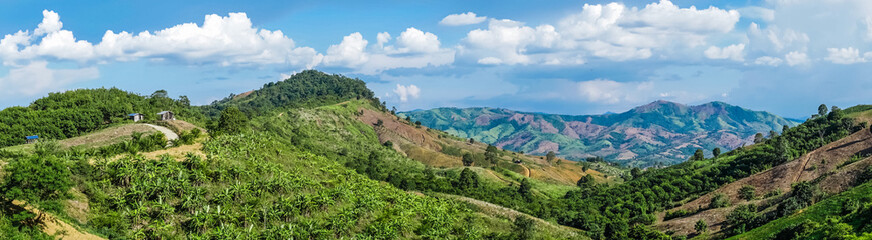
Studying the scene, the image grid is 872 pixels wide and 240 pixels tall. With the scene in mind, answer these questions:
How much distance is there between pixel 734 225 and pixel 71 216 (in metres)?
82.4

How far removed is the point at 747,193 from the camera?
102 metres

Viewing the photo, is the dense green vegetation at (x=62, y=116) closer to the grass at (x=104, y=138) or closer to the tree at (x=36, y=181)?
the grass at (x=104, y=138)

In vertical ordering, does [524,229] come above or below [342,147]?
below

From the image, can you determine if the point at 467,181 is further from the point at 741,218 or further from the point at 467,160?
the point at 741,218

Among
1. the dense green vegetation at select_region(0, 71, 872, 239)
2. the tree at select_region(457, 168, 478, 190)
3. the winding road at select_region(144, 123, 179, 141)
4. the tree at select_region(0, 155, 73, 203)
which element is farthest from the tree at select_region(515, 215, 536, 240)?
the winding road at select_region(144, 123, 179, 141)

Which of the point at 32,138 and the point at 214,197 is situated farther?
the point at 32,138

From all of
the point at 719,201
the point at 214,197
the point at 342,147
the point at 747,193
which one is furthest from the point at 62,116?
the point at 747,193

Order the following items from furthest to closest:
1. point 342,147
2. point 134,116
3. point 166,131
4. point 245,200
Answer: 1. point 342,147
2. point 134,116
3. point 166,131
4. point 245,200

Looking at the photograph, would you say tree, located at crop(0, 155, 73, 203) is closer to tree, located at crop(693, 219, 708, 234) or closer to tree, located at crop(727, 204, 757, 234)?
tree, located at crop(727, 204, 757, 234)

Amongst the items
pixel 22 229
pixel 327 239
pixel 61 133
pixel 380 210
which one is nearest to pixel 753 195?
pixel 380 210

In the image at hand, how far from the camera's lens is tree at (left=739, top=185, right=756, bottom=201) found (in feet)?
333

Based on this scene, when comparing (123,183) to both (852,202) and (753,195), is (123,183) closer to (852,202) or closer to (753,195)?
(852,202)

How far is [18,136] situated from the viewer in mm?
88750

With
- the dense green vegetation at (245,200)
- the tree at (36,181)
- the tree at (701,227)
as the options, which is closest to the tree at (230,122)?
the dense green vegetation at (245,200)
